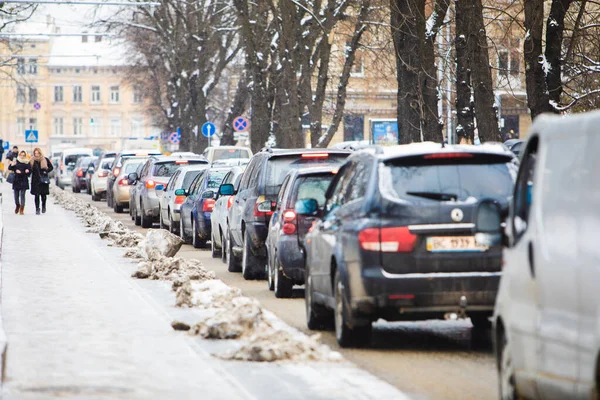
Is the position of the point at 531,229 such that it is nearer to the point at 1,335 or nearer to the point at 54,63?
the point at 1,335

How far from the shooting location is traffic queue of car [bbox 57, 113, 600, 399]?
6391mm

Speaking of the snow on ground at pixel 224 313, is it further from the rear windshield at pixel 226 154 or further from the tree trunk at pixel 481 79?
the rear windshield at pixel 226 154

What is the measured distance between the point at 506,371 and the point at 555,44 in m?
15.0

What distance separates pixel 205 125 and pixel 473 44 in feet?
113

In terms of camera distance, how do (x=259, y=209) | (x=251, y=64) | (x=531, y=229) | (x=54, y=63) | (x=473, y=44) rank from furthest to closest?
1. (x=54, y=63)
2. (x=251, y=64)
3. (x=473, y=44)
4. (x=259, y=209)
5. (x=531, y=229)

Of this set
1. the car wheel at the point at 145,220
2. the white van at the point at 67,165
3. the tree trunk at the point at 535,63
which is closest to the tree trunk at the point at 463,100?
the tree trunk at the point at 535,63

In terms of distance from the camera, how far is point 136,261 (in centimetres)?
2123

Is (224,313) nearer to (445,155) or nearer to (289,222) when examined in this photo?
(445,155)

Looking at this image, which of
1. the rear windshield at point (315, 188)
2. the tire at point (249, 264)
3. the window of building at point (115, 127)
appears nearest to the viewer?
the rear windshield at point (315, 188)

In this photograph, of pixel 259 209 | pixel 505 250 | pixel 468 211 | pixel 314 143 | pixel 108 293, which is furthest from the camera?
pixel 314 143

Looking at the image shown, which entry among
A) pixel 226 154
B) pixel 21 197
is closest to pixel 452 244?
pixel 21 197

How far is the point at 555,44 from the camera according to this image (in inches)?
859

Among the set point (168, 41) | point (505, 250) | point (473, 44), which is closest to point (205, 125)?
point (168, 41)

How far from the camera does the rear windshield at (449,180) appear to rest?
10.6 metres
